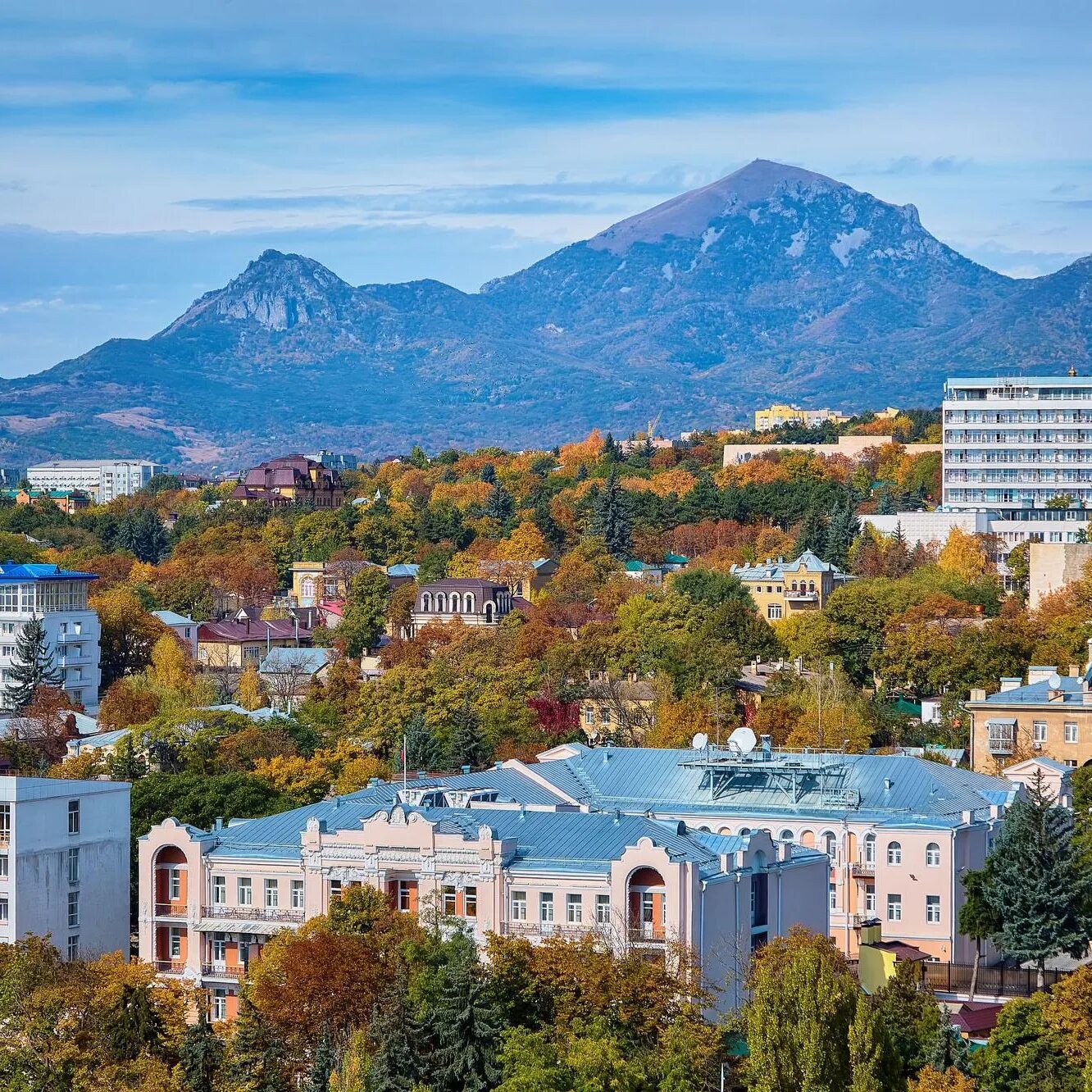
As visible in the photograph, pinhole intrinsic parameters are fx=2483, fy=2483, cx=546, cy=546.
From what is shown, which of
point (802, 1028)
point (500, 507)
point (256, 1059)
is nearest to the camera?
point (802, 1028)

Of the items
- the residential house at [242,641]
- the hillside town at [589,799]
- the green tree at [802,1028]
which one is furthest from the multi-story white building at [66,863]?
the residential house at [242,641]

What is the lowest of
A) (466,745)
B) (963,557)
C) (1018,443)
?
(466,745)

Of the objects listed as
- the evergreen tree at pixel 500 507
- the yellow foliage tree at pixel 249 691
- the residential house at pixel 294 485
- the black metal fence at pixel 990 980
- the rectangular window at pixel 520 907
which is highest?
the residential house at pixel 294 485

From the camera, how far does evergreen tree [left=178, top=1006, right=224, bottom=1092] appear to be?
4516 centimetres

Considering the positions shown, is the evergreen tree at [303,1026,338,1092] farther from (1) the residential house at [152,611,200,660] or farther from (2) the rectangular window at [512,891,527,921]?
(1) the residential house at [152,611,200,660]

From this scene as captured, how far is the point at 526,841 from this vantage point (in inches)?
2069

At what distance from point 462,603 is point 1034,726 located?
42.9m

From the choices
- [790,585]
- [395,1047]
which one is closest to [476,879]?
[395,1047]

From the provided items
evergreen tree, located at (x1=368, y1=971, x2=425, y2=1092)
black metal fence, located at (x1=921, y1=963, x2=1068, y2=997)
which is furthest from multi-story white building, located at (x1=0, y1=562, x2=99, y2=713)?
evergreen tree, located at (x1=368, y1=971, x2=425, y2=1092)

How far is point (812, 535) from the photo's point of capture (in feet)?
401

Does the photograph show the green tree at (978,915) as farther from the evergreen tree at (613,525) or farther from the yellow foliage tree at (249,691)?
the evergreen tree at (613,525)

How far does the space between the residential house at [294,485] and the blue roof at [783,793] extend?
107898 mm

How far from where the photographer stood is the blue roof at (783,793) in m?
61.8

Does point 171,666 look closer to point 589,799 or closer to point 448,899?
point 589,799
